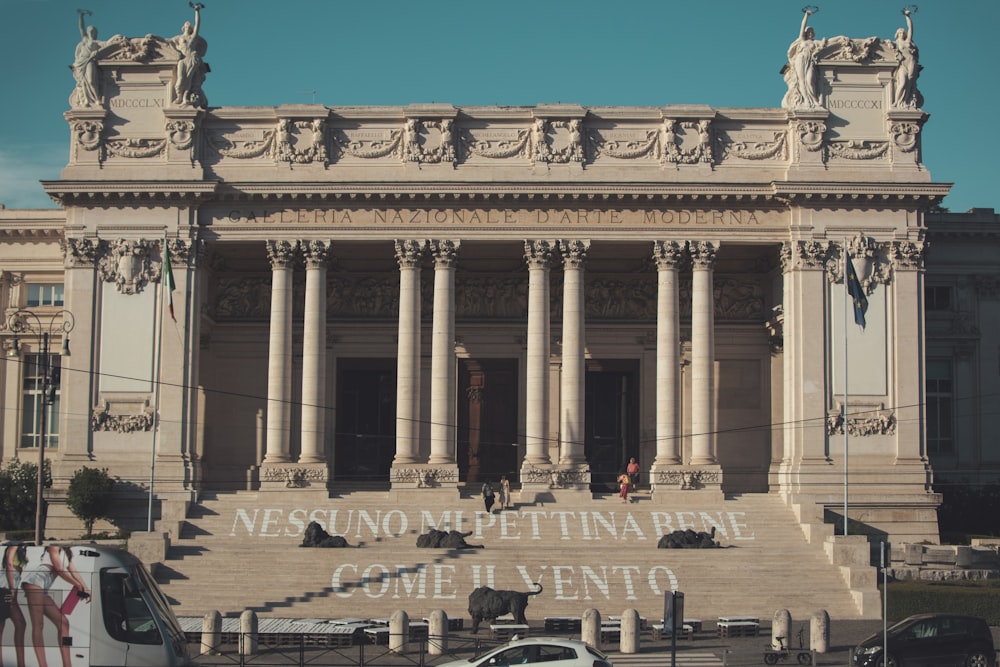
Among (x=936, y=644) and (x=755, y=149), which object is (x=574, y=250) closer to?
(x=755, y=149)

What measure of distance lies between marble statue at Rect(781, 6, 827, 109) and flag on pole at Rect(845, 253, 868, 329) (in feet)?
27.3

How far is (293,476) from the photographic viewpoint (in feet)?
196

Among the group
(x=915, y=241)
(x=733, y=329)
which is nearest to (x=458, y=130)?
(x=733, y=329)

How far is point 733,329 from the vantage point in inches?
2628

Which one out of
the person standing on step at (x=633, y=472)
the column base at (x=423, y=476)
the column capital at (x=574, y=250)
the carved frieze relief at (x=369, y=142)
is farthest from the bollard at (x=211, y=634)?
the carved frieze relief at (x=369, y=142)

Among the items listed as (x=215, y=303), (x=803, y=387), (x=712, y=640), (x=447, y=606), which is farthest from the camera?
(x=215, y=303)

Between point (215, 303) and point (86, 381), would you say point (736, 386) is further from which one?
point (86, 381)

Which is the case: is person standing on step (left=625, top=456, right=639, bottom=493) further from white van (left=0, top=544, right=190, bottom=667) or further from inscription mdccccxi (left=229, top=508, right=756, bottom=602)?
white van (left=0, top=544, right=190, bottom=667)

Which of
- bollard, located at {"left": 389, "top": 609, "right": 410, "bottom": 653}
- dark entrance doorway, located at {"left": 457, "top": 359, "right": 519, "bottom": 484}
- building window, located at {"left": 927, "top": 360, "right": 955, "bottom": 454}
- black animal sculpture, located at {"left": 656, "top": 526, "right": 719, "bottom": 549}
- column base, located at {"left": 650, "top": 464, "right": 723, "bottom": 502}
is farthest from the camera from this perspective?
building window, located at {"left": 927, "top": 360, "right": 955, "bottom": 454}

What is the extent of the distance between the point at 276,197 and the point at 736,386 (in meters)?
23.6

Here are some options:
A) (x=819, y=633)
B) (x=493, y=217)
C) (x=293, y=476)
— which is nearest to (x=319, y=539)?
(x=293, y=476)

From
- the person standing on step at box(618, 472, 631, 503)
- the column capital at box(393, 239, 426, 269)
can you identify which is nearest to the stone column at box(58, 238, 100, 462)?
the column capital at box(393, 239, 426, 269)

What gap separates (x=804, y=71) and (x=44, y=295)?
127 feet

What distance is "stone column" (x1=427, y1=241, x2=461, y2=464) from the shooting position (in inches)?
2379
